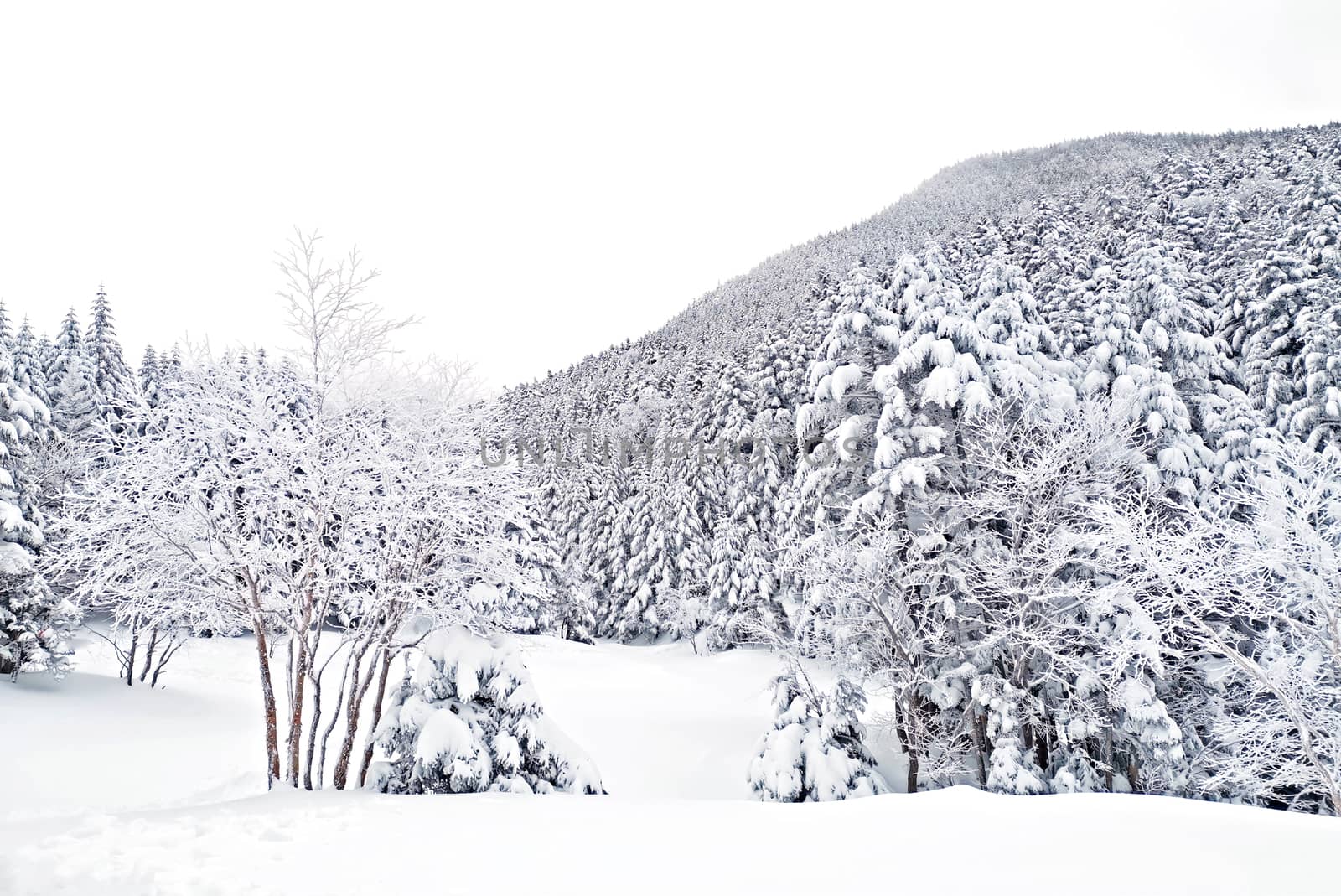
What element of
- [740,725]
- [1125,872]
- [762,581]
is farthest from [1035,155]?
[1125,872]

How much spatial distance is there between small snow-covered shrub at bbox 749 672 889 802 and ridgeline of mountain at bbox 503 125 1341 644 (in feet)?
6.86

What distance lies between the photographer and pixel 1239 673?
1509cm

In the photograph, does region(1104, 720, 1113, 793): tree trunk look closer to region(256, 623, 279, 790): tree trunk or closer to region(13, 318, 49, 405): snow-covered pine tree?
region(256, 623, 279, 790): tree trunk

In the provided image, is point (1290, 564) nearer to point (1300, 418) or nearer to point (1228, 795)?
point (1228, 795)

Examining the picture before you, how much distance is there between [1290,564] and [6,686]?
1165 inches

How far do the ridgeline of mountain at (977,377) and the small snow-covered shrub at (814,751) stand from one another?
2.09 metres

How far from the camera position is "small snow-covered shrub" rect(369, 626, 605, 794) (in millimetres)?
10336

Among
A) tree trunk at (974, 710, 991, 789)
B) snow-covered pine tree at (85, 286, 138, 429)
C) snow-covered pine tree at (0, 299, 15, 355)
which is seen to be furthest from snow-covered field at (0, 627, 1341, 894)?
snow-covered pine tree at (85, 286, 138, 429)

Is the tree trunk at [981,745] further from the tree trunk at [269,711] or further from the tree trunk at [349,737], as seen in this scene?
the tree trunk at [269,711]

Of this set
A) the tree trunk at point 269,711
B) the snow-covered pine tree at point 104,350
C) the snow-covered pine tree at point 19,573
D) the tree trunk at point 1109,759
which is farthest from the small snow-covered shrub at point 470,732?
the snow-covered pine tree at point 104,350

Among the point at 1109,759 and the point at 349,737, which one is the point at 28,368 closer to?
the point at 349,737

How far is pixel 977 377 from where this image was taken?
16016 mm

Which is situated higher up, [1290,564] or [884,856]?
[1290,564]

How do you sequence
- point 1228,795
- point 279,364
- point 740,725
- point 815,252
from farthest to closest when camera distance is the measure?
1. point 815,252
2. point 740,725
3. point 1228,795
4. point 279,364
